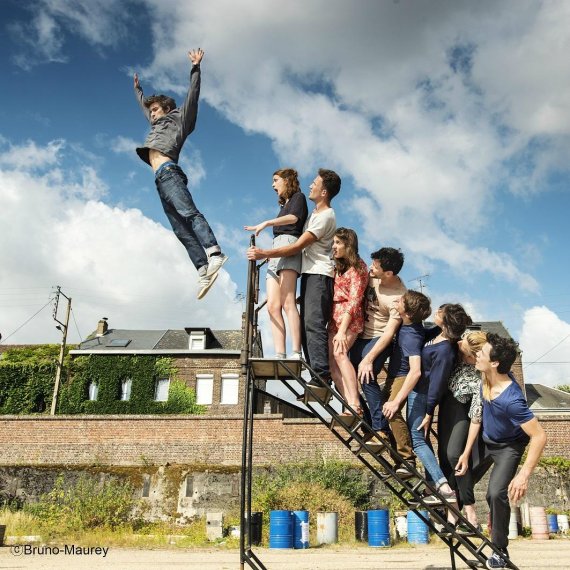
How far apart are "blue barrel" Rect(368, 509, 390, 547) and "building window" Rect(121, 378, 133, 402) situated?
79.7ft

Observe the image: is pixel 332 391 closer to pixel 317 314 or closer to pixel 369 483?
pixel 317 314

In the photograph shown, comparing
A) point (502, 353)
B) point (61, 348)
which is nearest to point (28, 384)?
point (61, 348)

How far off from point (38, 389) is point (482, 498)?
28.8 meters

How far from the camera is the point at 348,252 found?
530cm

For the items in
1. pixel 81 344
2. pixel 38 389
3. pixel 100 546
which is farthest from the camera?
pixel 81 344

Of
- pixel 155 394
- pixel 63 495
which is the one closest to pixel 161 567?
pixel 63 495

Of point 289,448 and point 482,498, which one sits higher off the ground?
point 289,448

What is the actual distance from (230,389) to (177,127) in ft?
110

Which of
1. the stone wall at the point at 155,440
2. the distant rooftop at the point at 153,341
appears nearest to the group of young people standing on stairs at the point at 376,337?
the stone wall at the point at 155,440

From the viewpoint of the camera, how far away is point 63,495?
65.0 feet

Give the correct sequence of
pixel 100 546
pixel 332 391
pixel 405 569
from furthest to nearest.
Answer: pixel 100 546, pixel 405 569, pixel 332 391

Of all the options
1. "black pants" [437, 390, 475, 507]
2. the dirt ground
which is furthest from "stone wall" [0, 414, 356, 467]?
"black pants" [437, 390, 475, 507]

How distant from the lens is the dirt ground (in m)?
11.4

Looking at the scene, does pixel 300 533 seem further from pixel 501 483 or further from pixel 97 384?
pixel 97 384
